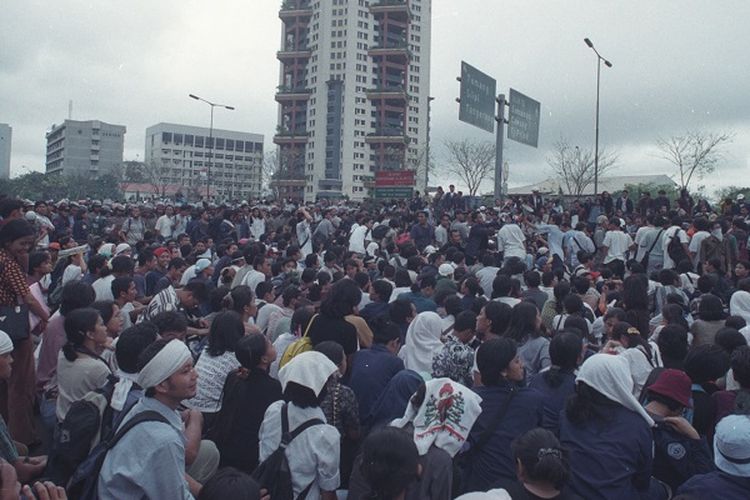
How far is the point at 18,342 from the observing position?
5.24 m

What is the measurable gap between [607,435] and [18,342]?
473 centimetres

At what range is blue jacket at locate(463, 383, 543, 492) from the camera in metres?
3.51

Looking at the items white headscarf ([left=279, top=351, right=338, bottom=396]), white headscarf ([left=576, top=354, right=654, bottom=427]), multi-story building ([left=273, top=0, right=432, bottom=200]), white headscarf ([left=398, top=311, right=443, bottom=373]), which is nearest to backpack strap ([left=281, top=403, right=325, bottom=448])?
white headscarf ([left=279, top=351, right=338, bottom=396])

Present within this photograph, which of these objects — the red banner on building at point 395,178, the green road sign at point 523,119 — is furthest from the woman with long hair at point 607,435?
the red banner on building at point 395,178

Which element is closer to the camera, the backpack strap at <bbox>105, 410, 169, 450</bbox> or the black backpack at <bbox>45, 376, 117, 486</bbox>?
the backpack strap at <bbox>105, 410, 169, 450</bbox>

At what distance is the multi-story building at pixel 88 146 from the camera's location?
11925 cm

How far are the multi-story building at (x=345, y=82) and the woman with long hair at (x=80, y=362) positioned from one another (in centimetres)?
8609

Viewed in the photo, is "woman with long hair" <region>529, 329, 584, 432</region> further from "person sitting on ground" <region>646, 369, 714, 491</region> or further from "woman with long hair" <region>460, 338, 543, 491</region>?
"person sitting on ground" <region>646, 369, 714, 491</region>

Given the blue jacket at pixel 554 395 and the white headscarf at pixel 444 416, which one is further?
the blue jacket at pixel 554 395

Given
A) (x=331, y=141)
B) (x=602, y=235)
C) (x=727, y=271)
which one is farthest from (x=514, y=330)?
(x=331, y=141)

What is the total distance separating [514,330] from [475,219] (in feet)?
33.8

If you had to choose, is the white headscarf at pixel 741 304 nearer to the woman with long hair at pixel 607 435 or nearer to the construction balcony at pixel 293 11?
the woman with long hair at pixel 607 435

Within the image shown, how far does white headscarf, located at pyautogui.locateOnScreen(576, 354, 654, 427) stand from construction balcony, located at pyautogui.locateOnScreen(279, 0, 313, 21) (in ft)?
323

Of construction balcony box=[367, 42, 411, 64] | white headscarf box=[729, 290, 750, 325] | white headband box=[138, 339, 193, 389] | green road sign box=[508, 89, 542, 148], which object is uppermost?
construction balcony box=[367, 42, 411, 64]
